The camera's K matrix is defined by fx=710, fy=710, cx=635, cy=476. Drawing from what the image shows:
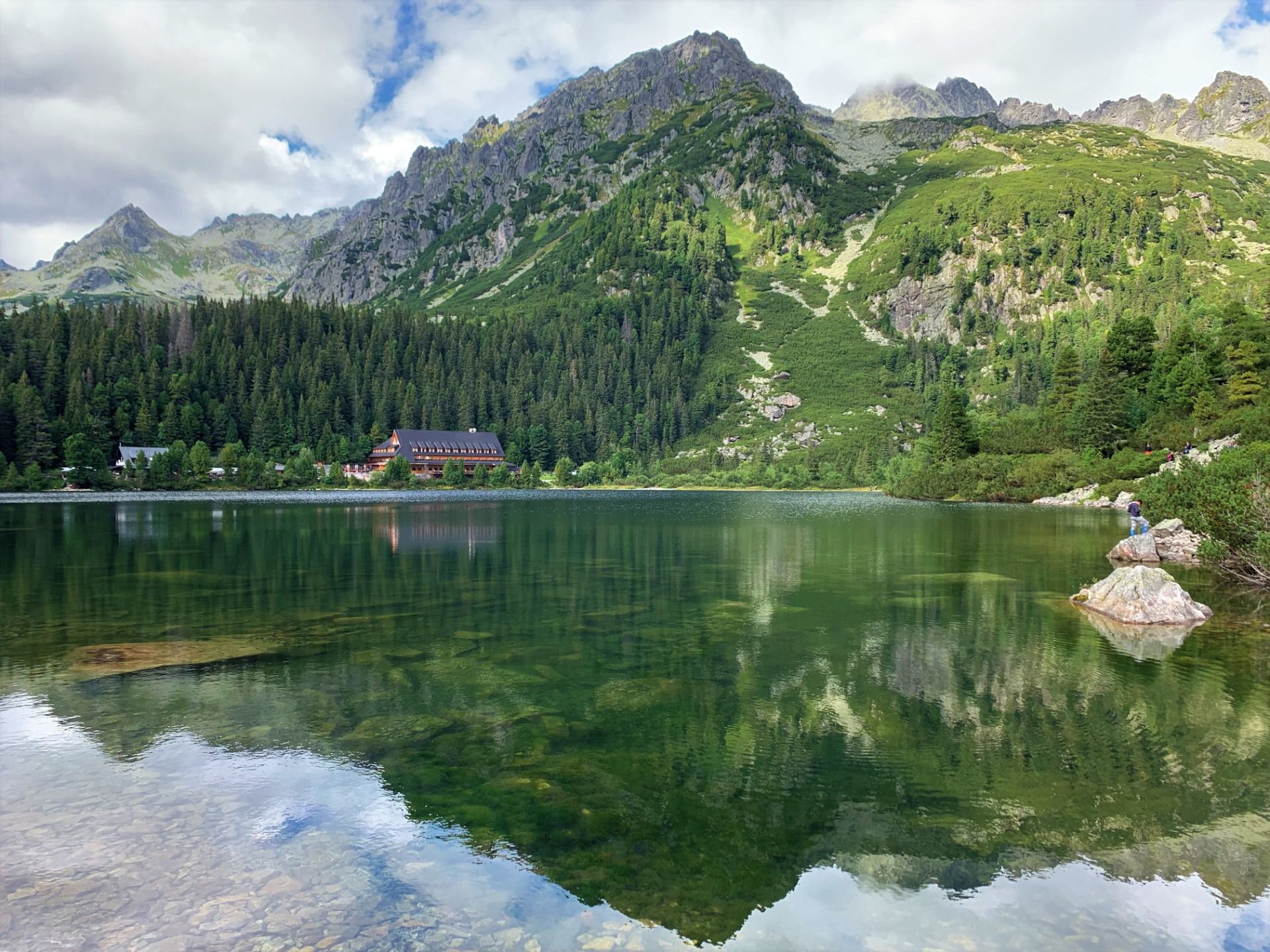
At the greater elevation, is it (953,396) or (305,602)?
(953,396)

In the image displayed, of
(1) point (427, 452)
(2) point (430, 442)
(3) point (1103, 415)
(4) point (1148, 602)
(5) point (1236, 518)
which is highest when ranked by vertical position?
(3) point (1103, 415)

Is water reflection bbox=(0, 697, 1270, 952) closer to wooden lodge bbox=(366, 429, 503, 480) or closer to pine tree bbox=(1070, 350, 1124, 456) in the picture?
pine tree bbox=(1070, 350, 1124, 456)

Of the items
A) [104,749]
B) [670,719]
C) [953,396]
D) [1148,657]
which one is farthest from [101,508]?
[953,396]

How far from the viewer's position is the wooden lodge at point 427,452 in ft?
618

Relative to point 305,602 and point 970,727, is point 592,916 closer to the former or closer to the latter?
point 970,727

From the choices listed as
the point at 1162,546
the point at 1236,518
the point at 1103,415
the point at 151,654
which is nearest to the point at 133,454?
the point at 151,654

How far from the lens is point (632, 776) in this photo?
13.1m

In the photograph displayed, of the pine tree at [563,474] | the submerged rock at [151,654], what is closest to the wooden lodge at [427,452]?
the pine tree at [563,474]

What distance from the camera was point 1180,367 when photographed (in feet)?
314

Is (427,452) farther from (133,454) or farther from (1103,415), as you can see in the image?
(1103,415)

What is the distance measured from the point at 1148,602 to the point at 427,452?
181622 mm

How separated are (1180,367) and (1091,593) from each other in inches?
3463

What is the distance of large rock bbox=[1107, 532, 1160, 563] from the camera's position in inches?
1506

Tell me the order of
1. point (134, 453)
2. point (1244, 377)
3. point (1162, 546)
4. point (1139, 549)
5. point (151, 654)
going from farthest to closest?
point (134, 453) → point (1244, 377) → point (1162, 546) → point (1139, 549) → point (151, 654)
